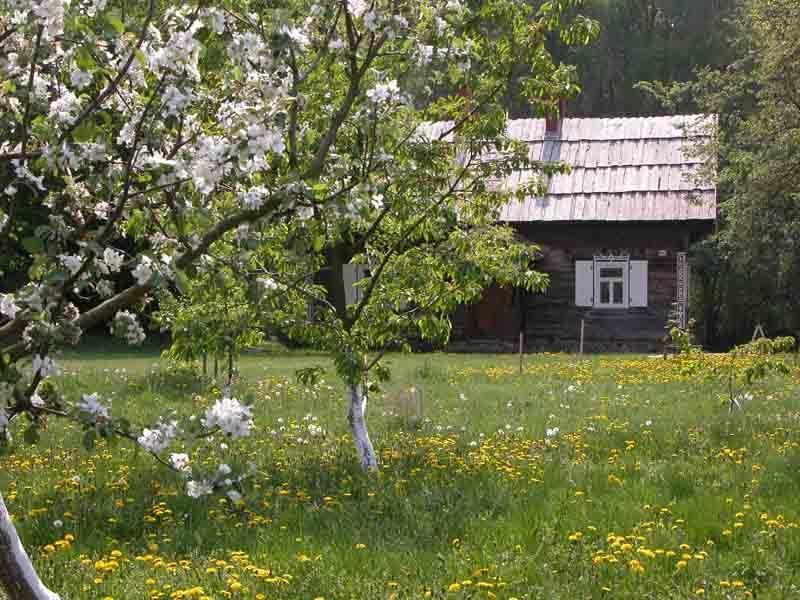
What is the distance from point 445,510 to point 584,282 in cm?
2303

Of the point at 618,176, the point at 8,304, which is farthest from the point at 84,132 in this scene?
the point at 618,176

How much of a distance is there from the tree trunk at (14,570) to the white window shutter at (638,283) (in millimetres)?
26212

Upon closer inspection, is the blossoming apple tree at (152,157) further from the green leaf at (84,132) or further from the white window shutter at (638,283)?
the white window shutter at (638,283)

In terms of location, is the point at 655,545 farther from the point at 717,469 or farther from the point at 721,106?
the point at 721,106

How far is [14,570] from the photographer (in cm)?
397

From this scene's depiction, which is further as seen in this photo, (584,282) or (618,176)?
(618,176)

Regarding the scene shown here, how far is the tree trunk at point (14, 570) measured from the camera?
12.8ft

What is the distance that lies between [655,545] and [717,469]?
2346mm

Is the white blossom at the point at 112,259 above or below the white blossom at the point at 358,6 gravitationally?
below

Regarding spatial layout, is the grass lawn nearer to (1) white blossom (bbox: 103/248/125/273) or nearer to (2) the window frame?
(1) white blossom (bbox: 103/248/125/273)

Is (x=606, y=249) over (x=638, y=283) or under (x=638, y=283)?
over

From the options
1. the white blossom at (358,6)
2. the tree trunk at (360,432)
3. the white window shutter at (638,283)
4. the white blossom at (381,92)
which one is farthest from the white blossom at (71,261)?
the white window shutter at (638,283)

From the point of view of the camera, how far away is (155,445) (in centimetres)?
345

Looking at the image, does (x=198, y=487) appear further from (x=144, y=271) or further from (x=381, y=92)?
(x=381, y=92)
